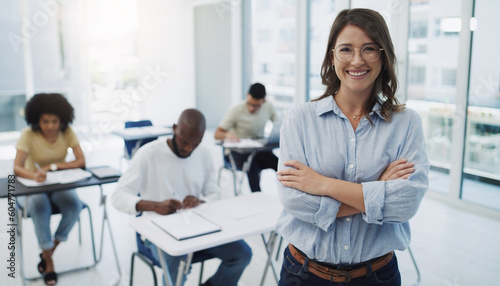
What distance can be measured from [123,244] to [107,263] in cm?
37

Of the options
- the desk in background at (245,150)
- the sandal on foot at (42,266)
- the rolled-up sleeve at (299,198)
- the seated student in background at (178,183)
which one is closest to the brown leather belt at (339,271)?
the rolled-up sleeve at (299,198)

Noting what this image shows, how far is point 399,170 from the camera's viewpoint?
1.33 m

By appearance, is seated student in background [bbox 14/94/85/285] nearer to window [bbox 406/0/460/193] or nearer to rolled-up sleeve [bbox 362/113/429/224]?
rolled-up sleeve [bbox 362/113/429/224]

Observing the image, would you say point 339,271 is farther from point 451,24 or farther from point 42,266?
point 451,24

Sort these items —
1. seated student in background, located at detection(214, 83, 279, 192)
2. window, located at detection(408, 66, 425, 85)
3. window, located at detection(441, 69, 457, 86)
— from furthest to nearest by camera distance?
window, located at detection(408, 66, 425, 85), window, located at detection(441, 69, 457, 86), seated student in background, located at detection(214, 83, 279, 192)

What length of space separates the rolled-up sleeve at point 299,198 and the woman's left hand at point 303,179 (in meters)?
0.02

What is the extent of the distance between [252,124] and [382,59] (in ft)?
11.4

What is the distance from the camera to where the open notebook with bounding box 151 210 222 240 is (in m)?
2.04

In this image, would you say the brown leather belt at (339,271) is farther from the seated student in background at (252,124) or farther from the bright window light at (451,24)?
the bright window light at (451,24)

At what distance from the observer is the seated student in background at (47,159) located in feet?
10.1

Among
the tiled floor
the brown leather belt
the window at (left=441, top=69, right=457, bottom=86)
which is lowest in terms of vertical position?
the tiled floor

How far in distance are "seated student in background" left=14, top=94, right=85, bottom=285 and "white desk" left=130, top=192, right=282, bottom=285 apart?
1183 millimetres

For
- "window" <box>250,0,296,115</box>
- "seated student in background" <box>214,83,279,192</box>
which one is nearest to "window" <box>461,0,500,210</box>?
"seated student in background" <box>214,83,279,192</box>

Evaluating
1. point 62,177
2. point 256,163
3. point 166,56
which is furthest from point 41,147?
point 166,56
